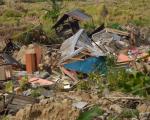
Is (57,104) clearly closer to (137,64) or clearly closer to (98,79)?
(98,79)

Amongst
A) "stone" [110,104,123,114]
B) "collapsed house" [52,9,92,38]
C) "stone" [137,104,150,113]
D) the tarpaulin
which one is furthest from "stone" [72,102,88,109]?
"collapsed house" [52,9,92,38]

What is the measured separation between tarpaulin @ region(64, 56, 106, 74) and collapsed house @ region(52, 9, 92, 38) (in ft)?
13.1

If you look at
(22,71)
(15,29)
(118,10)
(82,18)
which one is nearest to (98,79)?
(22,71)

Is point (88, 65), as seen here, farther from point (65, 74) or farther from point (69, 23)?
point (69, 23)

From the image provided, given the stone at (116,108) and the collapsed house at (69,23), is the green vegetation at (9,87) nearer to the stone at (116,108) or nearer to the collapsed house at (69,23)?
the stone at (116,108)

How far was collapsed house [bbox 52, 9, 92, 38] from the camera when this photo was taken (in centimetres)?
1670

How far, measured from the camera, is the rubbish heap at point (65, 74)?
8.82 m

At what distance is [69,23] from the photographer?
17.0 metres

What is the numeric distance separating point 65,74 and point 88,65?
59 centimetres

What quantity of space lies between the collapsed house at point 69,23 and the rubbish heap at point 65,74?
2.67 feet

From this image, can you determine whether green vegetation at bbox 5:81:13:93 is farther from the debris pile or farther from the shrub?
the shrub

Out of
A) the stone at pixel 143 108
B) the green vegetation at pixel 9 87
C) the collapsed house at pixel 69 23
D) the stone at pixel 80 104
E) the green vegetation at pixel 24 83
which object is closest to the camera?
the stone at pixel 143 108

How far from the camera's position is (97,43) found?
15.0 meters

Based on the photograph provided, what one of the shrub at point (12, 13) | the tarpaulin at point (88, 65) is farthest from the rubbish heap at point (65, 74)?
the shrub at point (12, 13)
